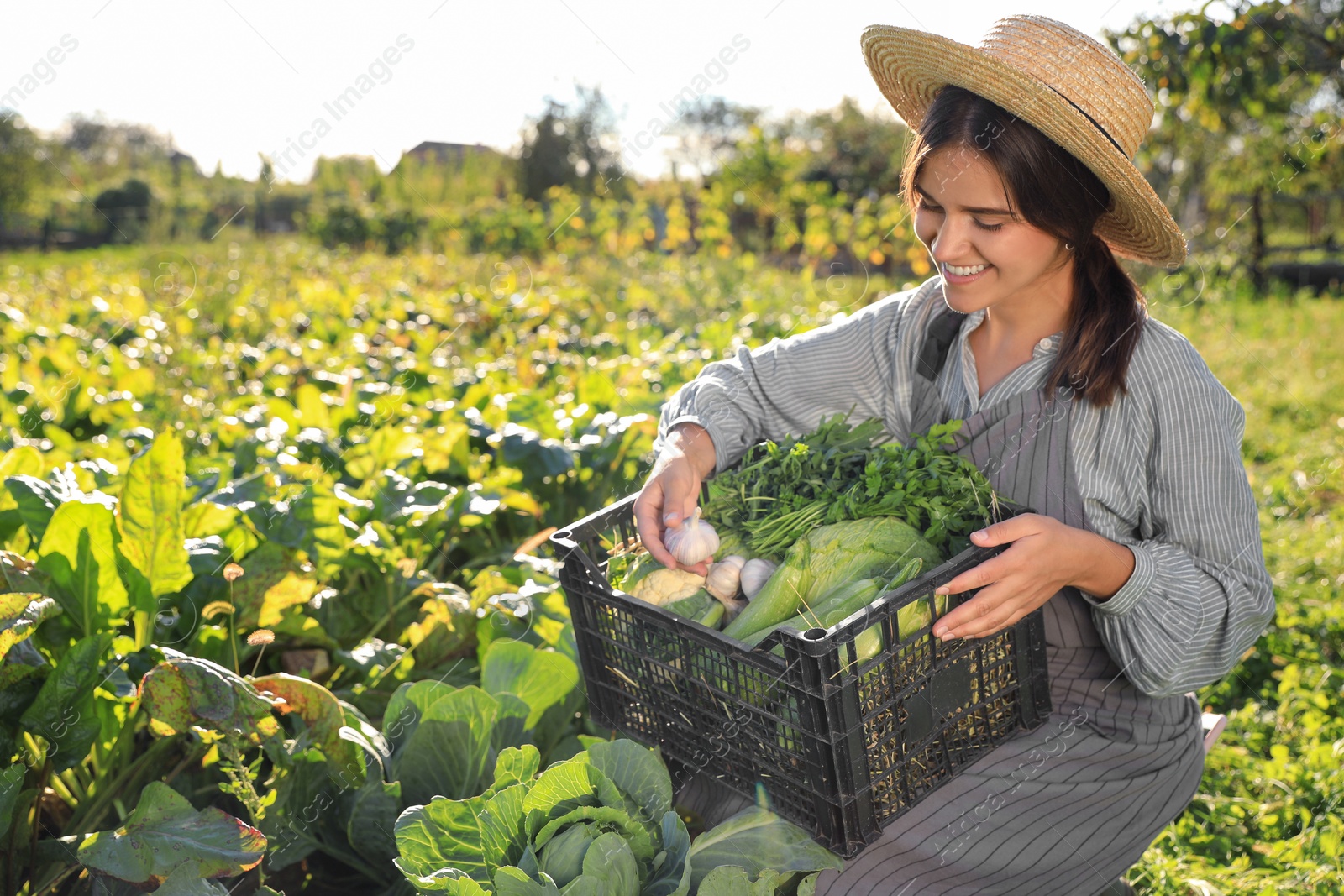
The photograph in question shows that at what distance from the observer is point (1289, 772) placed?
244 cm

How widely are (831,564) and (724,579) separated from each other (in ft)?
0.63

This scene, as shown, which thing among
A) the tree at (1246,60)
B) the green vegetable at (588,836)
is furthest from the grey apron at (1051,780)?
the tree at (1246,60)

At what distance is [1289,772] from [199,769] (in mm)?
2663

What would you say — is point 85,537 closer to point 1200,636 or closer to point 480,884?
Answer: point 480,884

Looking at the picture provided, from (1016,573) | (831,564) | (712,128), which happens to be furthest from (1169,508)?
(712,128)

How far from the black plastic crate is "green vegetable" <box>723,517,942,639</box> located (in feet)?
0.35

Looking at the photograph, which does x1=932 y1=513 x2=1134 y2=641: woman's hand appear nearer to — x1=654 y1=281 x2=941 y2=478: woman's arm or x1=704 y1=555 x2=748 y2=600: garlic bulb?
x1=704 y1=555 x2=748 y2=600: garlic bulb

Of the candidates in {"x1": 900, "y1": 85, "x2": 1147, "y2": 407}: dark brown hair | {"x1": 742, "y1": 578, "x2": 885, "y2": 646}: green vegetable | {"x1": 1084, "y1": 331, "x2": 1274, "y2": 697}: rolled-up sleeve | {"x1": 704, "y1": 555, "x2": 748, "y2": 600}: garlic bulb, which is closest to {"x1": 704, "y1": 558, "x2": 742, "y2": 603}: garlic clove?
{"x1": 704, "y1": 555, "x2": 748, "y2": 600}: garlic bulb

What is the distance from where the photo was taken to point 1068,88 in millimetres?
1643

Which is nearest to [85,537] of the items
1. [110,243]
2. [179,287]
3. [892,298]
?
[892,298]

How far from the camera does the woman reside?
64.7 inches

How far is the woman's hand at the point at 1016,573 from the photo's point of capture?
139cm

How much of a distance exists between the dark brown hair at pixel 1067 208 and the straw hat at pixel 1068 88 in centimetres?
4

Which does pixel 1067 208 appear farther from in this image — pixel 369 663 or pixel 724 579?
pixel 369 663
